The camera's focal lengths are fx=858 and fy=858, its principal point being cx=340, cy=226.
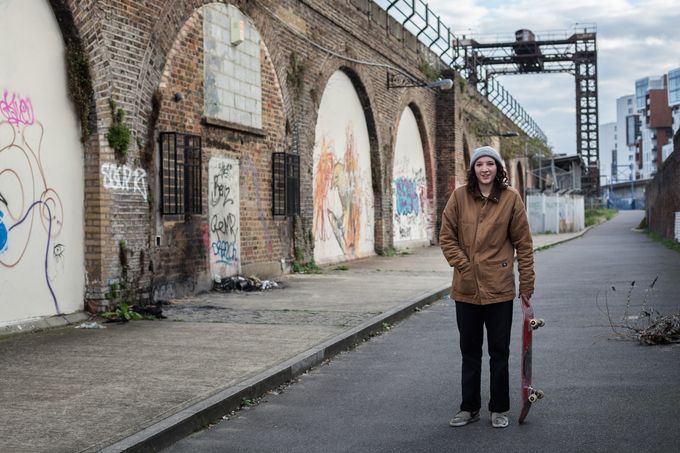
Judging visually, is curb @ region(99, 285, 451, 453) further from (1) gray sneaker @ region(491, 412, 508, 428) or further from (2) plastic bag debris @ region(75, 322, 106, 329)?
(2) plastic bag debris @ region(75, 322, 106, 329)

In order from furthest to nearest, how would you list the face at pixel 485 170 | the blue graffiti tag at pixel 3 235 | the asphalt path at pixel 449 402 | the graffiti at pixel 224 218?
the graffiti at pixel 224 218 < the blue graffiti tag at pixel 3 235 < the face at pixel 485 170 < the asphalt path at pixel 449 402

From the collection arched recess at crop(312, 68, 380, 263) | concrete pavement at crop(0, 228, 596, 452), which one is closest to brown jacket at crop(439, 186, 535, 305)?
concrete pavement at crop(0, 228, 596, 452)

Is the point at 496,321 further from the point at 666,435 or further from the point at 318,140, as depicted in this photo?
the point at 318,140

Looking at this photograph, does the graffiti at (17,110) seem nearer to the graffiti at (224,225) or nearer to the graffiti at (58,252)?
the graffiti at (58,252)

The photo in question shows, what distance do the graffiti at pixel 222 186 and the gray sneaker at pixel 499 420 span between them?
8753 millimetres

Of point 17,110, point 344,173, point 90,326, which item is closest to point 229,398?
point 90,326

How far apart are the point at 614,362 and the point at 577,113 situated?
2428 inches

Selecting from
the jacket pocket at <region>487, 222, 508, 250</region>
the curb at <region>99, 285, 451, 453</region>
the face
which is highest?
the face

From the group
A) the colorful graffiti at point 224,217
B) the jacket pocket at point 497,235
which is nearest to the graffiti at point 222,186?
the colorful graffiti at point 224,217

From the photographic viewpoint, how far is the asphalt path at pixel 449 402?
527 centimetres

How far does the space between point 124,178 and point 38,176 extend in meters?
1.40

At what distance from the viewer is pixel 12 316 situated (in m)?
9.37

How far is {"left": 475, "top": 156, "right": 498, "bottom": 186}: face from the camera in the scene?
18.7 feet

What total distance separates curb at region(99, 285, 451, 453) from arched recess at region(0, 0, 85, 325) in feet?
11.7
